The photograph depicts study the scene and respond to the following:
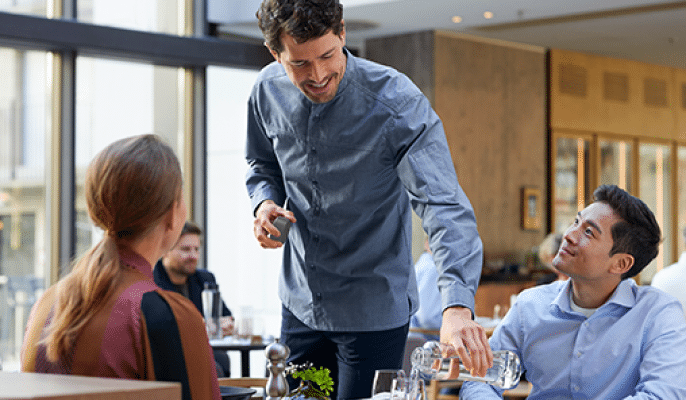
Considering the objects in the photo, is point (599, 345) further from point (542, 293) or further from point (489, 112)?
point (489, 112)

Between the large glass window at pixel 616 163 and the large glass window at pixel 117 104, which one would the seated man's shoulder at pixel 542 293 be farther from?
the large glass window at pixel 616 163

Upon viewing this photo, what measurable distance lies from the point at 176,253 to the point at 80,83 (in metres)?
2.55

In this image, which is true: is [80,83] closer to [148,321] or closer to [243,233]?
[243,233]

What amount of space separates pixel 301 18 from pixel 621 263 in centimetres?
117

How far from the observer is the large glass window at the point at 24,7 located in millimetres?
6434

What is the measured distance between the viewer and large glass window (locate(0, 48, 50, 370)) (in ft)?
21.7

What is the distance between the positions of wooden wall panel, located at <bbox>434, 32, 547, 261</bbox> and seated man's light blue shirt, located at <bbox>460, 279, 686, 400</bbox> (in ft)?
19.5

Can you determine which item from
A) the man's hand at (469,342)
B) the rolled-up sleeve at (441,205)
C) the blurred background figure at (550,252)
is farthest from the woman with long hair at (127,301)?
the blurred background figure at (550,252)

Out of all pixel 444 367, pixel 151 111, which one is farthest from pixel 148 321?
pixel 151 111

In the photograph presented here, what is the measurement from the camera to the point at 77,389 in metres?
0.93

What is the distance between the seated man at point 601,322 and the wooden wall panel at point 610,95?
7161 mm

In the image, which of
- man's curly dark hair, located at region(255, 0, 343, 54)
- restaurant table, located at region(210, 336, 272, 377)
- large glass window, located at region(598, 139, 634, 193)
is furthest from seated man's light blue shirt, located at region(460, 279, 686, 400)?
large glass window, located at region(598, 139, 634, 193)

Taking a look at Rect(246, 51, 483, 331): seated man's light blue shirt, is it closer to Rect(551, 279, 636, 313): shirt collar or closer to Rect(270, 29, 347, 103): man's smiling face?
Rect(270, 29, 347, 103): man's smiling face

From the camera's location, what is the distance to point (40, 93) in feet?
22.2
